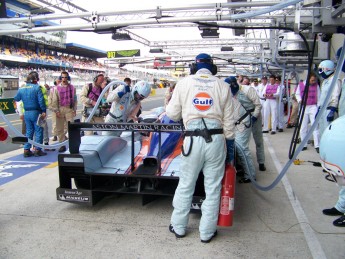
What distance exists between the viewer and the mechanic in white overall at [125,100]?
534cm

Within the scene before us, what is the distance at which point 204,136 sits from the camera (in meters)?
3.14

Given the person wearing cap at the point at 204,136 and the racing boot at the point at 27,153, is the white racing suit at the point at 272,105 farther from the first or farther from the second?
the person wearing cap at the point at 204,136

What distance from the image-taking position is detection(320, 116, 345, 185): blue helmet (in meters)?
2.10

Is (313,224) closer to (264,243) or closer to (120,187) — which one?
(264,243)

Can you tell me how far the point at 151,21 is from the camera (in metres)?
8.83

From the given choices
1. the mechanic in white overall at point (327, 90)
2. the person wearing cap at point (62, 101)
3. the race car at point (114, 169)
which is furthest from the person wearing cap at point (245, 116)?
the person wearing cap at point (62, 101)

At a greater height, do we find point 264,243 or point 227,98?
point 227,98

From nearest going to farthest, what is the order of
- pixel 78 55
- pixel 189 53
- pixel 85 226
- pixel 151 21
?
1. pixel 85 226
2. pixel 151 21
3. pixel 189 53
4. pixel 78 55

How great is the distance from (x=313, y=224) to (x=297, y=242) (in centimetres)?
55

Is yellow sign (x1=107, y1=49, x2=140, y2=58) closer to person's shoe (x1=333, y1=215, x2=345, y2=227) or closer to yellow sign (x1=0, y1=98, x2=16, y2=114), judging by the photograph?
yellow sign (x1=0, y1=98, x2=16, y2=114)

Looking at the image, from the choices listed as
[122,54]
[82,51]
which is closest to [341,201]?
[122,54]

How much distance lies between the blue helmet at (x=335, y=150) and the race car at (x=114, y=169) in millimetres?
1716

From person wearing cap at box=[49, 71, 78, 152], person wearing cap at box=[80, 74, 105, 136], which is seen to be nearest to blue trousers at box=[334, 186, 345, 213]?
person wearing cap at box=[80, 74, 105, 136]

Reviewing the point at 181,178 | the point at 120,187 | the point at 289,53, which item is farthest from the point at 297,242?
the point at 289,53
